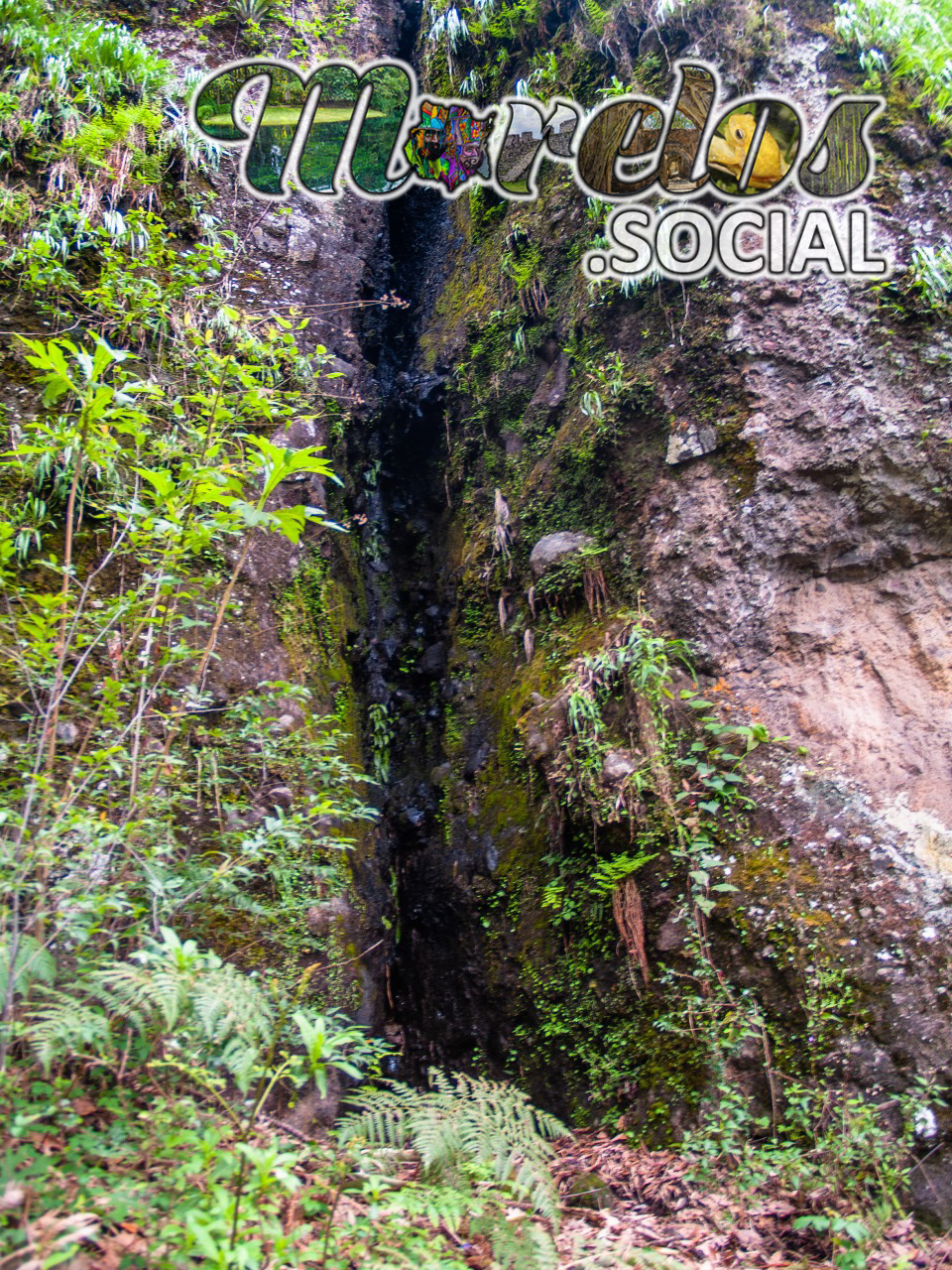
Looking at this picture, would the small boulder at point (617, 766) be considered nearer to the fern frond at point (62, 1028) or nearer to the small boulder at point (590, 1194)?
the small boulder at point (590, 1194)

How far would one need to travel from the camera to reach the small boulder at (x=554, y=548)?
5.66 meters

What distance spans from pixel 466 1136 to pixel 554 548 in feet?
13.2

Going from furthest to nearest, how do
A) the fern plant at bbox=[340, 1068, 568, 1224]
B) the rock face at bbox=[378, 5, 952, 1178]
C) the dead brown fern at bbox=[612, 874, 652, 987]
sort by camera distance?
the dead brown fern at bbox=[612, 874, 652, 987] < the rock face at bbox=[378, 5, 952, 1178] < the fern plant at bbox=[340, 1068, 568, 1224]

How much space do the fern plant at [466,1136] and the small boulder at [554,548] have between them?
3730mm

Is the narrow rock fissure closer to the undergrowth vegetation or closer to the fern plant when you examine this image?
the undergrowth vegetation

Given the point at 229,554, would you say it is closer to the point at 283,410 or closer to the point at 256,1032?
the point at 283,410

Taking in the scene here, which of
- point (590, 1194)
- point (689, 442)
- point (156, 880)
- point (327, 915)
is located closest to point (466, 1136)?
point (590, 1194)

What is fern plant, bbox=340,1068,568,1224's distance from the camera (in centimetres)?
281

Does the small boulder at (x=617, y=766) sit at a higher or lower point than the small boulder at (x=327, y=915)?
higher

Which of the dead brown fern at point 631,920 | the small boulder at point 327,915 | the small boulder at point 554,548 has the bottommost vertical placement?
the small boulder at point 327,915

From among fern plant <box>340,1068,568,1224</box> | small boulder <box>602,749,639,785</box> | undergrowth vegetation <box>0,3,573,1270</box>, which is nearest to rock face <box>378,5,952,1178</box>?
small boulder <box>602,749,639,785</box>

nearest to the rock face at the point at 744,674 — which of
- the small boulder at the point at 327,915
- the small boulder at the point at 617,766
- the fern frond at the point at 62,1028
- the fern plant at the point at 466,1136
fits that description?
the small boulder at the point at 617,766

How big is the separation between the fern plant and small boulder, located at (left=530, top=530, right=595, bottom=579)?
12.2 ft

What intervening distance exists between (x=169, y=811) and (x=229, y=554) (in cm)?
258
